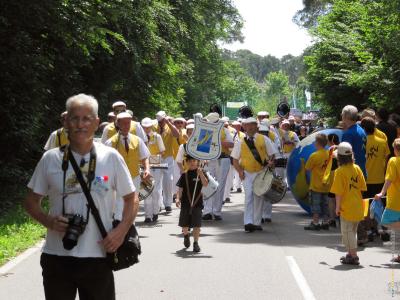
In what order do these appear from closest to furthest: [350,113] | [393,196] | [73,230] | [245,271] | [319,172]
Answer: [73,230], [245,271], [393,196], [350,113], [319,172]

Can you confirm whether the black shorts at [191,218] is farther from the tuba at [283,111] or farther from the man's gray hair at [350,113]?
the tuba at [283,111]

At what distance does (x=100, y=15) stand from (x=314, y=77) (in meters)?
22.8

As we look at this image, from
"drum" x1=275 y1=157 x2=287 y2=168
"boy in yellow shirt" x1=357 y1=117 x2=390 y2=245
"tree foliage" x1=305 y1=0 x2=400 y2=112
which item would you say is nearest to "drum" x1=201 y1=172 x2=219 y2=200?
"boy in yellow shirt" x1=357 y1=117 x2=390 y2=245

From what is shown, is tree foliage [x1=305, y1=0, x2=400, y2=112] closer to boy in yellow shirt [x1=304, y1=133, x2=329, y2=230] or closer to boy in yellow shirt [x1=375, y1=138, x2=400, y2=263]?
boy in yellow shirt [x1=304, y1=133, x2=329, y2=230]

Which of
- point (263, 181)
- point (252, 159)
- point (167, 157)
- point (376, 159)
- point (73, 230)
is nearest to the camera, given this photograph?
point (73, 230)

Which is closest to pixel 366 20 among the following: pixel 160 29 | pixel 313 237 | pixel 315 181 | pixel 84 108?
pixel 160 29

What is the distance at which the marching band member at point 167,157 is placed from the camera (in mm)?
17469

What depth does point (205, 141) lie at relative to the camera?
13.3 metres

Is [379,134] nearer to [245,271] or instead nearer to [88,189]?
[245,271]

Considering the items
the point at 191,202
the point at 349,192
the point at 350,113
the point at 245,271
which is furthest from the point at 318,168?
the point at 245,271

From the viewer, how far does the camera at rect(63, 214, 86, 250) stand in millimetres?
4672

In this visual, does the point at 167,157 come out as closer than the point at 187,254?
No

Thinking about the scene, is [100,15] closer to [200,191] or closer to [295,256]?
[200,191]

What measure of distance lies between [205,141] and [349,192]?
350cm
